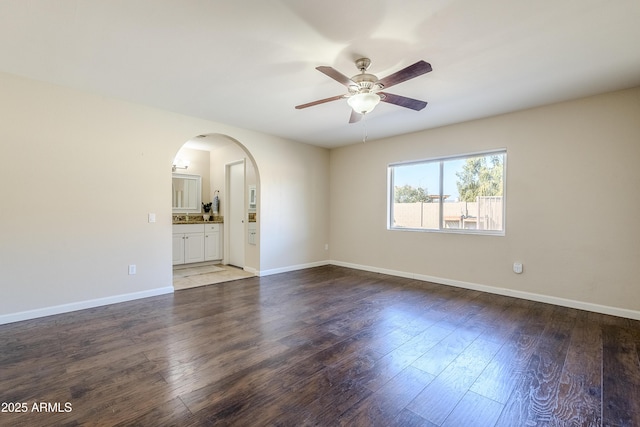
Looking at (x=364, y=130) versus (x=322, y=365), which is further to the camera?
(x=364, y=130)

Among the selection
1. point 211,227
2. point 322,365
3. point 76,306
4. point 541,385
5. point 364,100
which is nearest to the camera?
point 541,385

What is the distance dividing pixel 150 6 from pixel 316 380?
2.75 m

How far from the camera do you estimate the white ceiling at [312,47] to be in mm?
1931

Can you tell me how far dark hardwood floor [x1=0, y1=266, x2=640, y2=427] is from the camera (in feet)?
5.36

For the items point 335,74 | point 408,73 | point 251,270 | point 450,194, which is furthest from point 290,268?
point 408,73

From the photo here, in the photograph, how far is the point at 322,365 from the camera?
2129 millimetres

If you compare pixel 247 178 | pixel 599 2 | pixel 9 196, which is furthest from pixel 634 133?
pixel 9 196

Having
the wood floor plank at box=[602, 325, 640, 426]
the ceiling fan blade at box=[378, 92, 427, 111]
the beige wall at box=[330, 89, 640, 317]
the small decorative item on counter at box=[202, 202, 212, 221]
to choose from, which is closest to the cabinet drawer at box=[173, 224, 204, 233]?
the small decorative item on counter at box=[202, 202, 212, 221]

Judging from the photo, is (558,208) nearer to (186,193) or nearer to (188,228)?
(188,228)

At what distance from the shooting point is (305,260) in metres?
5.77

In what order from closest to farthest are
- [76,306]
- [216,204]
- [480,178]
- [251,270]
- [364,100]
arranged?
[364,100], [76,306], [480,178], [251,270], [216,204]

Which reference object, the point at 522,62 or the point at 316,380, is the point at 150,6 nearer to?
the point at 316,380

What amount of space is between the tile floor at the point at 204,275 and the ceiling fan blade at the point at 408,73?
3.86 meters

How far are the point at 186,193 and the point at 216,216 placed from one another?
0.80 meters
